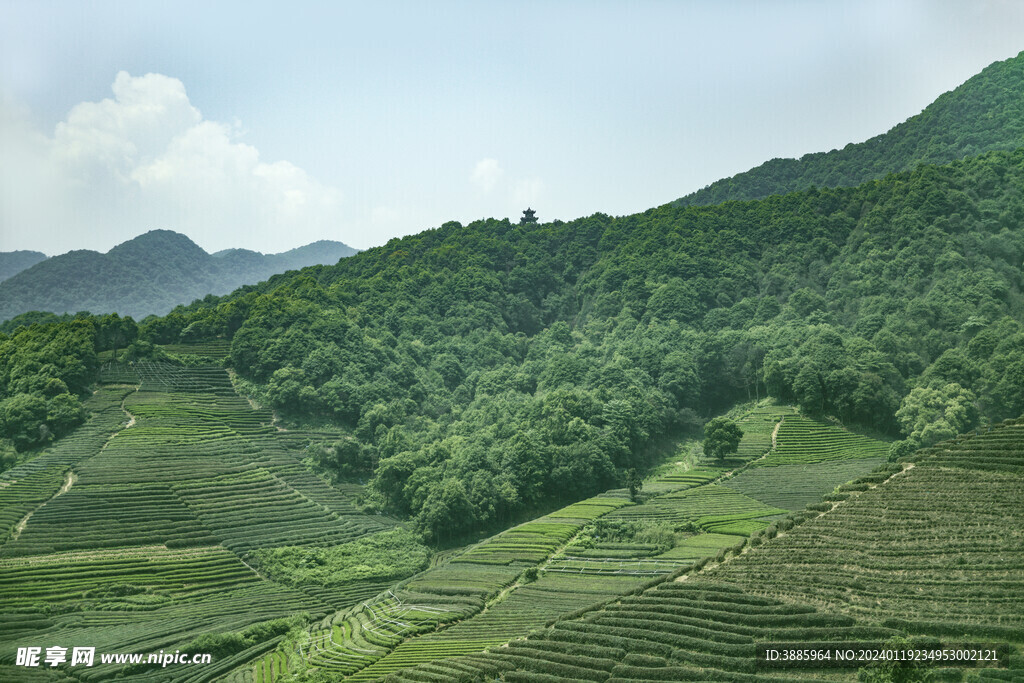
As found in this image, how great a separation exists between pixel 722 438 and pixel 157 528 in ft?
135

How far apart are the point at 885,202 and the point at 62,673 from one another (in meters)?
91.5

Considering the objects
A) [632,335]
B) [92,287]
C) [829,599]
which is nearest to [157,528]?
[829,599]

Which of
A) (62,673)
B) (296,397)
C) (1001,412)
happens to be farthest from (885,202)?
(62,673)

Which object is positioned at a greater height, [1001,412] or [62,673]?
[1001,412]

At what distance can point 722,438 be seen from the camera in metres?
60.8

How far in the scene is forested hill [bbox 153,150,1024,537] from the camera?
63188mm

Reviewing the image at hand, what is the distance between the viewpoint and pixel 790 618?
93.4ft

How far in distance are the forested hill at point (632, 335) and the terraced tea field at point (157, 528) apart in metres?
7.82

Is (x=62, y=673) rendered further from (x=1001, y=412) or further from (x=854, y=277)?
(x=854, y=277)

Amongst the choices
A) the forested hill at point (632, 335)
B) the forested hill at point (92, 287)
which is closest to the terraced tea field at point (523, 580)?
the forested hill at point (632, 335)

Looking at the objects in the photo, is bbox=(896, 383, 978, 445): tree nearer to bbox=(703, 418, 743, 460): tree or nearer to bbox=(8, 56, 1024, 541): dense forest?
bbox=(8, 56, 1024, 541): dense forest

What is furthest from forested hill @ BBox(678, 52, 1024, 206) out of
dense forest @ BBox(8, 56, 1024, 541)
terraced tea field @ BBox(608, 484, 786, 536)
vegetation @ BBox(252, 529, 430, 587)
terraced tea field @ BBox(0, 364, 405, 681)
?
terraced tea field @ BBox(0, 364, 405, 681)

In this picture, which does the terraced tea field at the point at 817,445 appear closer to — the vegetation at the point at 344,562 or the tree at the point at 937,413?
the tree at the point at 937,413

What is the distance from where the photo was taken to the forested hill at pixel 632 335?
63188 mm
